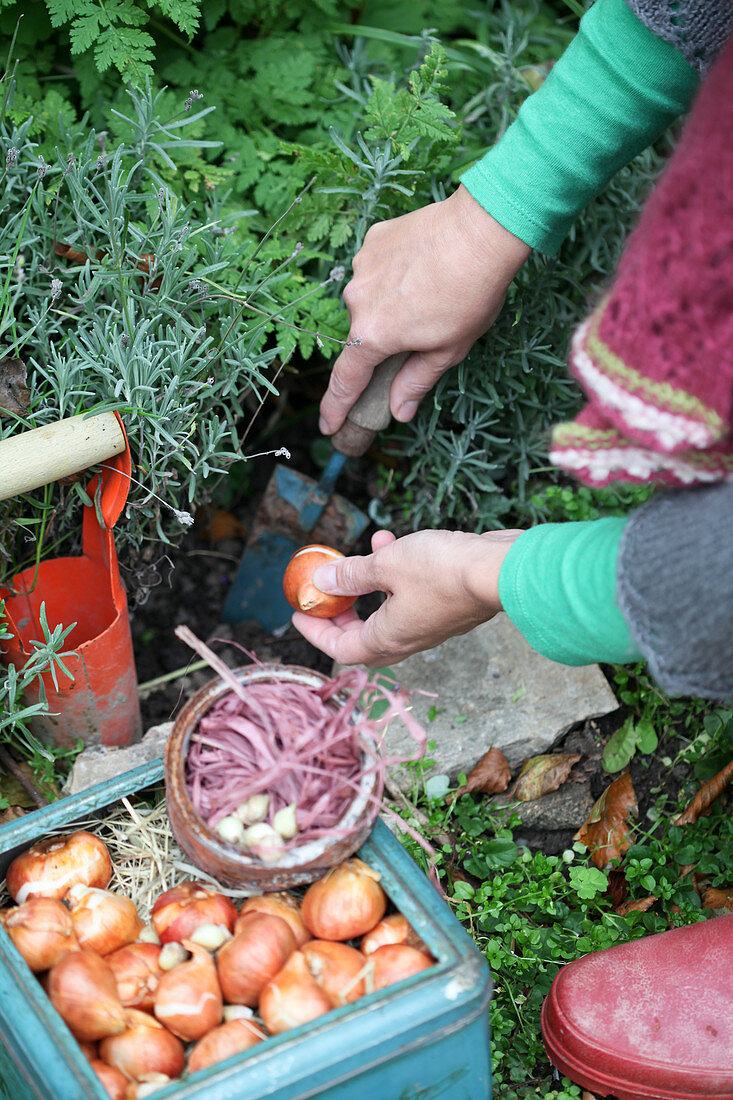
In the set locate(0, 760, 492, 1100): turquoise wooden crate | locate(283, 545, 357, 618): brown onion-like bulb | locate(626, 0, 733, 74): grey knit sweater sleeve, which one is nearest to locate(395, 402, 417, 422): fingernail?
locate(283, 545, 357, 618): brown onion-like bulb

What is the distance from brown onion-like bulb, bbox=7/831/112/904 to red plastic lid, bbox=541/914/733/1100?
2.98ft

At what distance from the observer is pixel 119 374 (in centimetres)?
191

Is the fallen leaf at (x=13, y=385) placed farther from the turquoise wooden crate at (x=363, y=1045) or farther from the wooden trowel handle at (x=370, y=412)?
the turquoise wooden crate at (x=363, y=1045)

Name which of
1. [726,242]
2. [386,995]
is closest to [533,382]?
[726,242]

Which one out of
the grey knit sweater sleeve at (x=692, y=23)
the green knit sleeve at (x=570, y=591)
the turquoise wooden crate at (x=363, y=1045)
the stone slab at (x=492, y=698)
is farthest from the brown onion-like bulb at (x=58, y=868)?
the grey knit sweater sleeve at (x=692, y=23)

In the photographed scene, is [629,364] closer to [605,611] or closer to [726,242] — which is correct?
[726,242]

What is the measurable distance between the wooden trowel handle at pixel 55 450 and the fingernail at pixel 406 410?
2.34 ft

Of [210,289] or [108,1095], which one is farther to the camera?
[210,289]

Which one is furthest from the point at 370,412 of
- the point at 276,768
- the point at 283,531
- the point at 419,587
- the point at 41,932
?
the point at 41,932

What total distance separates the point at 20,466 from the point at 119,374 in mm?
390

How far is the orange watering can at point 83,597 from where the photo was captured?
64.4 inches

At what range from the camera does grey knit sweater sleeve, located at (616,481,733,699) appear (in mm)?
1126

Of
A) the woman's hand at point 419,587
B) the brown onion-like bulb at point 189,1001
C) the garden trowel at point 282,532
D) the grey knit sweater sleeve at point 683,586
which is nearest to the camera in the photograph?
the grey knit sweater sleeve at point 683,586

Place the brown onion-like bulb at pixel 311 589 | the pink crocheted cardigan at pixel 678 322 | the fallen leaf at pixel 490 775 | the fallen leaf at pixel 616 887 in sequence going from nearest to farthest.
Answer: the pink crocheted cardigan at pixel 678 322, the brown onion-like bulb at pixel 311 589, the fallen leaf at pixel 616 887, the fallen leaf at pixel 490 775
